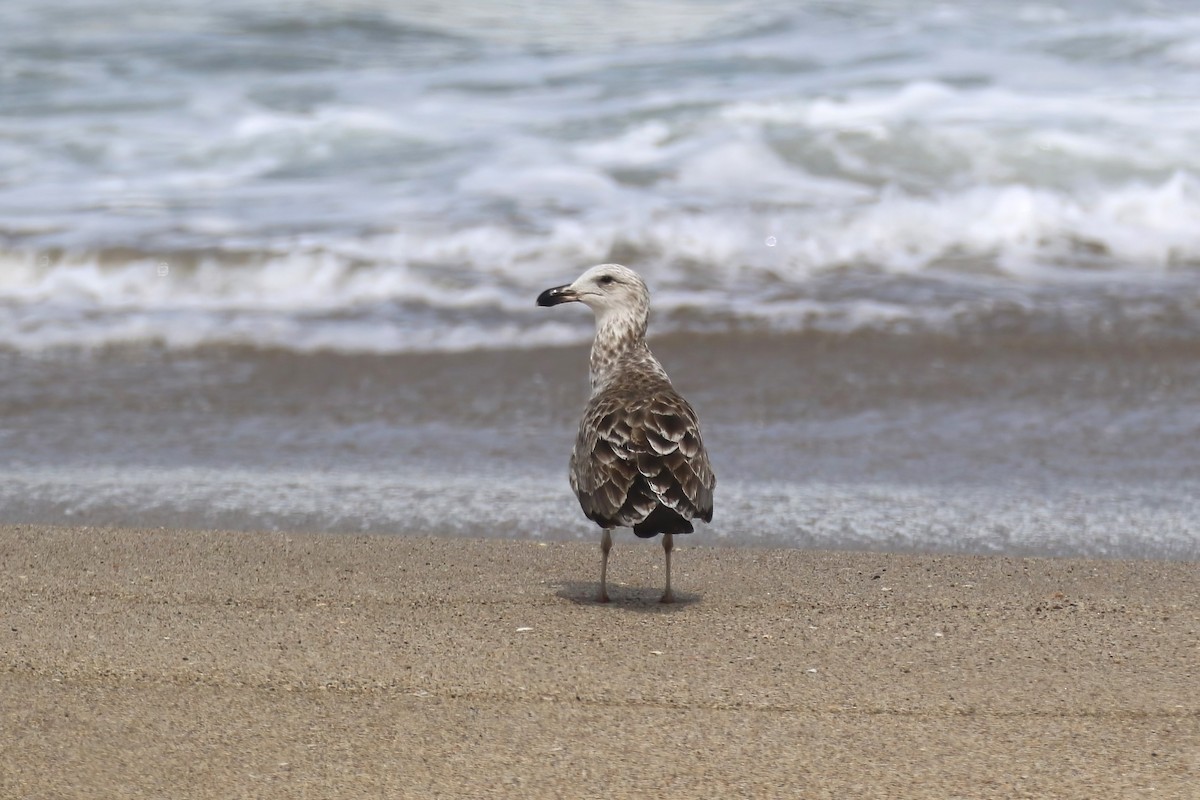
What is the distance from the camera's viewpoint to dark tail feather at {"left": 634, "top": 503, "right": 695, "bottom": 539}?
14.8 ft

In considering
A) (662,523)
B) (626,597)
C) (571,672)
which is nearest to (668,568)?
(626,597)

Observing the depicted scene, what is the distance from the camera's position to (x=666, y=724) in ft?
12.1

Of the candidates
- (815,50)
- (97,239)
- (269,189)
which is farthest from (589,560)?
(815,50)

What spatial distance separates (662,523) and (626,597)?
53 centimetres

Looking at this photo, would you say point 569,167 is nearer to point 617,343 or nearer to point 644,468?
point 617,343

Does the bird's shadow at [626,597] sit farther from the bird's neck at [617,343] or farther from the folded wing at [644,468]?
the bird's neck at [617,343]

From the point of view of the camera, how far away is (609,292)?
5.74 m

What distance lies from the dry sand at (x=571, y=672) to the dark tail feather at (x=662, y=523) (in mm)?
276

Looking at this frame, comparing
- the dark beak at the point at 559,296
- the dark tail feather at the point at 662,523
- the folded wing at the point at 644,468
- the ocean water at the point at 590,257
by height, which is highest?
the dark beak at the point at 559,296

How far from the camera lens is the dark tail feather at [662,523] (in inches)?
177

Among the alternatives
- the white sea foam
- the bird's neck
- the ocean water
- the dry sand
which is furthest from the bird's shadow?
the white sea foam

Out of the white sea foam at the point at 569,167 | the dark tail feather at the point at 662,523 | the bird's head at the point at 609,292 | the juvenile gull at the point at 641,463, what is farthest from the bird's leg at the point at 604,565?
the white sea foam at the point at 569,167

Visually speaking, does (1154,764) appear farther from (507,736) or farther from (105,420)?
(105,420)

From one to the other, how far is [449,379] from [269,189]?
210 inches
